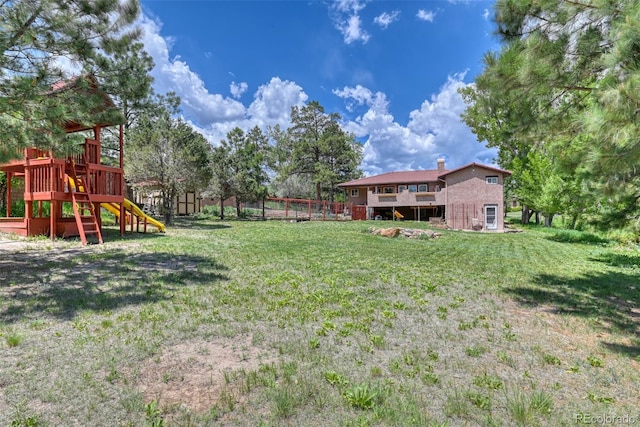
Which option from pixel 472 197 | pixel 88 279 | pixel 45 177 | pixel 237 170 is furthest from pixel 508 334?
pixel 237 170

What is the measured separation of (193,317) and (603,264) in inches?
452

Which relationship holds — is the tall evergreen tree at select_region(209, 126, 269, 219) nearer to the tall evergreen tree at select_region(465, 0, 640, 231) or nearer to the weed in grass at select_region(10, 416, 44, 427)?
the tall evergreen tree at select_region(465, 0, 640, 231)

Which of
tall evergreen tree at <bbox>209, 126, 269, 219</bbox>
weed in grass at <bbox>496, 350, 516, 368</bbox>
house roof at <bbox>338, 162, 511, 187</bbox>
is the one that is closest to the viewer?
weed in grass at <bbox>496, 350, 516, 368</bbox>

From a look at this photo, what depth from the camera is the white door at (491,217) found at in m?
23.3

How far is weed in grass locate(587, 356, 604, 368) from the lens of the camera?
3180mm

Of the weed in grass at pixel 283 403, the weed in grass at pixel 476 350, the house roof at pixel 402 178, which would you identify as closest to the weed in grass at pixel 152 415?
the weed in grass at pixel 283 403

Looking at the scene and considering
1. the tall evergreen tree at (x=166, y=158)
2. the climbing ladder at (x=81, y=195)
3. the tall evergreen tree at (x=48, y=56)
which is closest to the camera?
the tall evergreen tree at (x=48, y=56)

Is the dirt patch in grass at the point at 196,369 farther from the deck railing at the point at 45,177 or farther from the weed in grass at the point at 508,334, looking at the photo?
the deck railing at the point at 45,177

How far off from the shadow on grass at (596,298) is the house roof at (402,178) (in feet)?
75.9

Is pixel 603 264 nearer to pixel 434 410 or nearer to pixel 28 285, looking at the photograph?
pixel 434 410

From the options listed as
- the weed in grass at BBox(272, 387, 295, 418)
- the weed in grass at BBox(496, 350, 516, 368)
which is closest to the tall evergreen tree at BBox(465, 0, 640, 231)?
the weed in grass at BBox(496, 350, 516, 368)

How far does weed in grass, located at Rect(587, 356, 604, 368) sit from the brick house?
21677 millimetres

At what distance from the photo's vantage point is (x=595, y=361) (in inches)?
128

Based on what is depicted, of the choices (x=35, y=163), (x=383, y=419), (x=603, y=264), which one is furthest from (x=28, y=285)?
(x=603, y=264)
